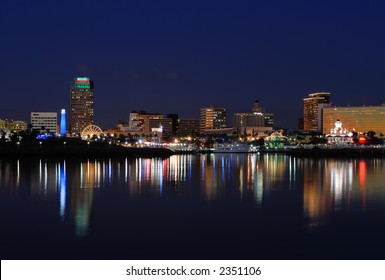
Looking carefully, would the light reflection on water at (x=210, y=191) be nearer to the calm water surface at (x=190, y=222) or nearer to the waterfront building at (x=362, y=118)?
the calm water surface at (x=190, y=222)

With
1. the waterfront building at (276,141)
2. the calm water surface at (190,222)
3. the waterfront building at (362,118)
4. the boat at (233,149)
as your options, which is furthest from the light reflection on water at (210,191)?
the waterfront building at (362,118)

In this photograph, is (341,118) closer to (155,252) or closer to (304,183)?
(304,183)

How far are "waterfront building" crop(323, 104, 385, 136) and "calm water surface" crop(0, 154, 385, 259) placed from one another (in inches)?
5409

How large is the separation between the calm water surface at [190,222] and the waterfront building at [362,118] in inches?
5409

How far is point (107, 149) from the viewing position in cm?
8869

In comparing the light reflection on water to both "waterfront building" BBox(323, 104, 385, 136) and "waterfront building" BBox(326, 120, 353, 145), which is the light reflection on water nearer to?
"waterfront building" BBox(326, 120, 353, 145)

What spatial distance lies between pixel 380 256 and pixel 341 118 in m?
158

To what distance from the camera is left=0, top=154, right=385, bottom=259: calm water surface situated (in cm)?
1427


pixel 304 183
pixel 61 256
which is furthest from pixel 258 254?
pixel 304 183

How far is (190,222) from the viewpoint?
18516mm

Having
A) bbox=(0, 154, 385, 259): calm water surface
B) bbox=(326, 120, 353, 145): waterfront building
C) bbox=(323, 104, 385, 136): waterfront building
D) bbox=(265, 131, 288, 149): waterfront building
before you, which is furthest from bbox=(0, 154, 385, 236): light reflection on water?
bbox=(323, 104, 385, 136): waterfront building

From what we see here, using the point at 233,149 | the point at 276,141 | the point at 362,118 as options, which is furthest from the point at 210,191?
the point at 362,118

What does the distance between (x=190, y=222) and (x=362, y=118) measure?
153284mm

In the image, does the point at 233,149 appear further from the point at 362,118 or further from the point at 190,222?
the point at 190,222
